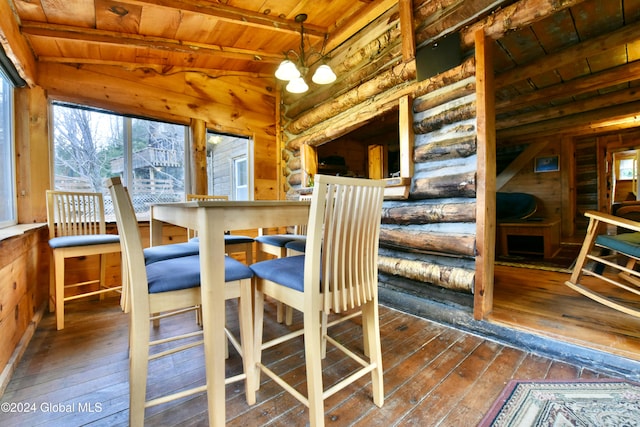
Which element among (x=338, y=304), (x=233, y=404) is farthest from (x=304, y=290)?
(x=233, y=404)

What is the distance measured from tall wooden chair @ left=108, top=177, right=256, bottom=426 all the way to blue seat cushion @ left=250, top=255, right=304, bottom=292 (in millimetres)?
105

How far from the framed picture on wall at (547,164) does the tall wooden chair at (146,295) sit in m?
6.83

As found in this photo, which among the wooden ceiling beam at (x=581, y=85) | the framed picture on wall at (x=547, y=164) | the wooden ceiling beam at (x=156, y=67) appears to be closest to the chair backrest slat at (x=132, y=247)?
the wooden ceiling beam at (x=156, y=67)

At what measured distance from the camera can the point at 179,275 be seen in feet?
3.78

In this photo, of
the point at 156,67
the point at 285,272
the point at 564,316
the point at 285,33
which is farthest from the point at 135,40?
the point at 564,316

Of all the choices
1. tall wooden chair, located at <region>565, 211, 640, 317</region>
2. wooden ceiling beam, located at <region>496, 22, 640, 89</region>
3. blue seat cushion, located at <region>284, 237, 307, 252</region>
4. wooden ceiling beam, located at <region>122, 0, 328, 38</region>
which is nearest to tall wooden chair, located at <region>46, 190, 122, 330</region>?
blue seat cushion, located at <region>284, 237, 307, 252</region>

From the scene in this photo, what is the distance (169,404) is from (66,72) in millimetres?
3041

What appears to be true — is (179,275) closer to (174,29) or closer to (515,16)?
(515,16)

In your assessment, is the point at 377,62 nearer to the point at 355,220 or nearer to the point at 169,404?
the point at 355,220

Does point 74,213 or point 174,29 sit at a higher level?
point 174,29

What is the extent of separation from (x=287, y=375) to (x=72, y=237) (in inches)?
79.6

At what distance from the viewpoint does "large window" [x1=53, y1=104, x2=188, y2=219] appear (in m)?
2.60

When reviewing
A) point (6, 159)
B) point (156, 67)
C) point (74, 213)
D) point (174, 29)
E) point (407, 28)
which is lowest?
point (74, 213)

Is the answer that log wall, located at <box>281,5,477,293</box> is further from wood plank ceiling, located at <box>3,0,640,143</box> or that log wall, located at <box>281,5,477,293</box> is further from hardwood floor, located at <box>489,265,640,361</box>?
hardwood floor, located at <box>489,265,640,361</box>
